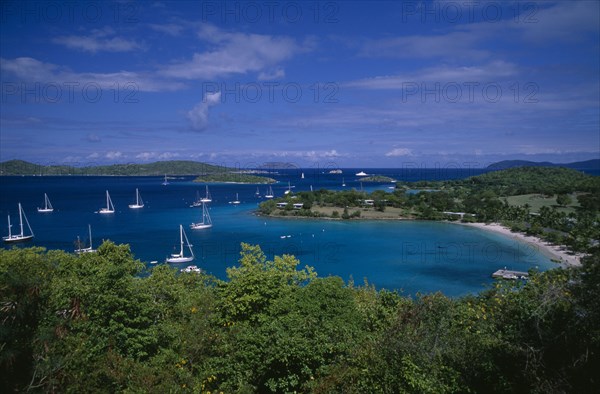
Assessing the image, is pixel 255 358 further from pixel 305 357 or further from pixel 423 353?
pixel 423 353

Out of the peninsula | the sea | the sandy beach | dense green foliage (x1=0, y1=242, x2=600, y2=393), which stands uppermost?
dense green foliage (x1=0, y1=242, x2=600, y2=393)

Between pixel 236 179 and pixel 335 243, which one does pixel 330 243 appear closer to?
pixel 335 243

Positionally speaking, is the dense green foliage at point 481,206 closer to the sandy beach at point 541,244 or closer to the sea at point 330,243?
the sandy beach at point 541,244

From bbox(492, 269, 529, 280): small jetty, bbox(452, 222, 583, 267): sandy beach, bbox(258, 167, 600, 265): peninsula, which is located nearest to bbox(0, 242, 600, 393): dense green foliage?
bbox(492, 269, 529, 280): small jetty

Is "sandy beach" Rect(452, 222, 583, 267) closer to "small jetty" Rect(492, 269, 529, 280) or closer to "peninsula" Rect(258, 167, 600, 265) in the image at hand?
"peninsula" Rect(258, 167, 600, 265)

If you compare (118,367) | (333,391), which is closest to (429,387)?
(333,391)

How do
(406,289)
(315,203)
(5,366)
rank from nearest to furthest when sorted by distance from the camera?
(5,366) < (406,289) < (315,203)

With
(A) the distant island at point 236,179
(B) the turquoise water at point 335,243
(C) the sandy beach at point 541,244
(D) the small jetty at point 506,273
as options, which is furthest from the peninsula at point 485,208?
(A) the distant island at point 236,179
